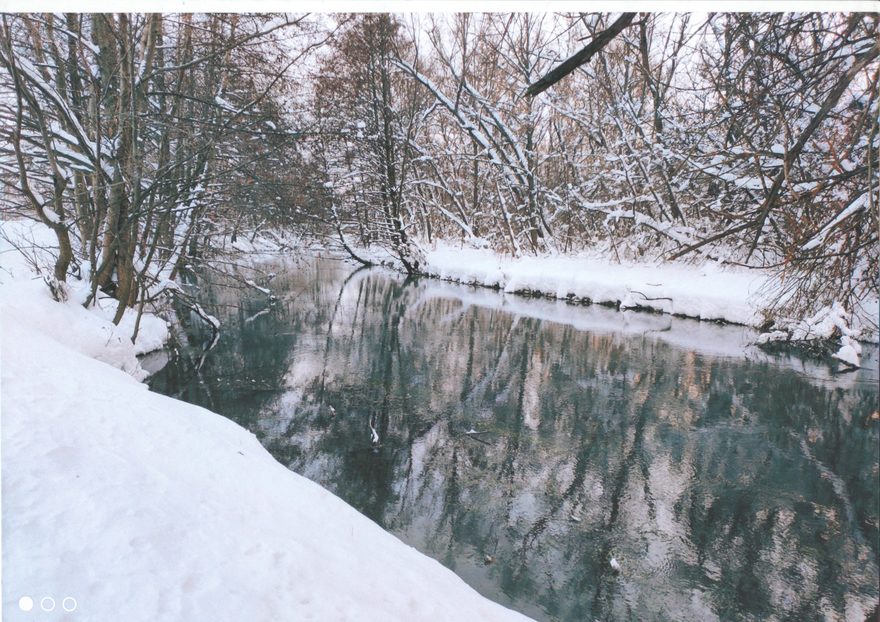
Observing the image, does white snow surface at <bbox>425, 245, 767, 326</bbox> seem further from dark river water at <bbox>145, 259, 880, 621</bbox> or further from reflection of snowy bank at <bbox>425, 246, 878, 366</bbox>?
dark river water at <bbox>145, 259, 880, 621</bbox>

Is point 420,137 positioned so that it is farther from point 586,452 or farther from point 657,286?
point 586,452

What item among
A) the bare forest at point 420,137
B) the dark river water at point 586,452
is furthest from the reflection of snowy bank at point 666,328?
the bare forest at point 420,137

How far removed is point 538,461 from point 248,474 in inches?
129

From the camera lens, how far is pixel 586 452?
5.53 metres

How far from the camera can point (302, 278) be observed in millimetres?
18562

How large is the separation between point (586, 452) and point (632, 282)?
983 centimetres

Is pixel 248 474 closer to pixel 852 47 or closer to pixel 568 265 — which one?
pixel 852 47

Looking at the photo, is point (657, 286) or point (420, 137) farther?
point (420, 137)

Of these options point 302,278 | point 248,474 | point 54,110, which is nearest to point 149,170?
point 54,110

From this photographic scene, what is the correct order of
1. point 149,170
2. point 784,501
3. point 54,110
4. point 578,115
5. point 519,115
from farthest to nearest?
point 519,115
point 578,115
point 149,170
point 54,110
point 784,501

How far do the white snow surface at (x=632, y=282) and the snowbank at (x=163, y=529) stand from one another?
9.16 metres

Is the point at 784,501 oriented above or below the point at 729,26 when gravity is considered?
below

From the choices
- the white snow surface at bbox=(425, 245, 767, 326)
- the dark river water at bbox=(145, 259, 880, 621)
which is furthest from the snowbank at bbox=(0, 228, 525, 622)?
the white snow surface at bbox=(425, 245, 767, 326)

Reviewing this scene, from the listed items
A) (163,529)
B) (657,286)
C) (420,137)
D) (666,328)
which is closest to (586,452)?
(163,529)
